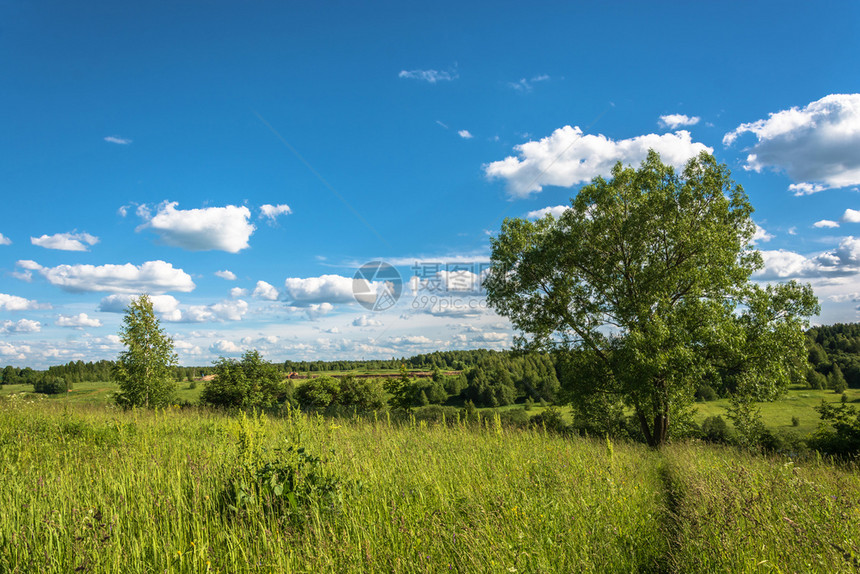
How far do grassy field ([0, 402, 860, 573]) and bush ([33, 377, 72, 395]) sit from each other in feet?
271

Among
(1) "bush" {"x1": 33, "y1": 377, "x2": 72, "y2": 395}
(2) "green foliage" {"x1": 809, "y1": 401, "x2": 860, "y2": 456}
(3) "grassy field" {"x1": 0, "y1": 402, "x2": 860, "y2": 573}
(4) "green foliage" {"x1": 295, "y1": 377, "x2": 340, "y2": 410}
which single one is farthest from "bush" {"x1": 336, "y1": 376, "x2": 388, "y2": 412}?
(3) "grassy field" {"x1": 0, "y1": 402, "x2": 860, "y2": 573}

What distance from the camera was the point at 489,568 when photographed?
11.3 ft

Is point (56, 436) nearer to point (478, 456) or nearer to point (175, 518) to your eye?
point (175, 518)

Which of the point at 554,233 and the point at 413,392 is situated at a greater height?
the point at 554,233

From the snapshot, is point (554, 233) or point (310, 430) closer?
point (310, 430)

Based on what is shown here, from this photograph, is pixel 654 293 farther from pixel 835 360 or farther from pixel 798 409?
pixel 835 360

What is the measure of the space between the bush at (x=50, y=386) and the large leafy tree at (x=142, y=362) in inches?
2410

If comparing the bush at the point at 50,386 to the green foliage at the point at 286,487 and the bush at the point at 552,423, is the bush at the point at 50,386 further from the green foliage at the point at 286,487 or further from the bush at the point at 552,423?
the green foliage at the point at 286,487

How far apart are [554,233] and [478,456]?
13.7 m

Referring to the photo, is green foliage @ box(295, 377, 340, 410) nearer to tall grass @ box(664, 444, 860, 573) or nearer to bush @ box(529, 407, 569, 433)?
bush @ box(529, 407, 569, 433)

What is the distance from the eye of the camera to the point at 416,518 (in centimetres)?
463

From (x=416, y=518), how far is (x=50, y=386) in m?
107

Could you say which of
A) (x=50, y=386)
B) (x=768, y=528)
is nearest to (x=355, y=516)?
(x=768, y=528)

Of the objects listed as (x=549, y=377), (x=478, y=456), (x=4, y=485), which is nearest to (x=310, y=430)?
(x=478, y=456)
